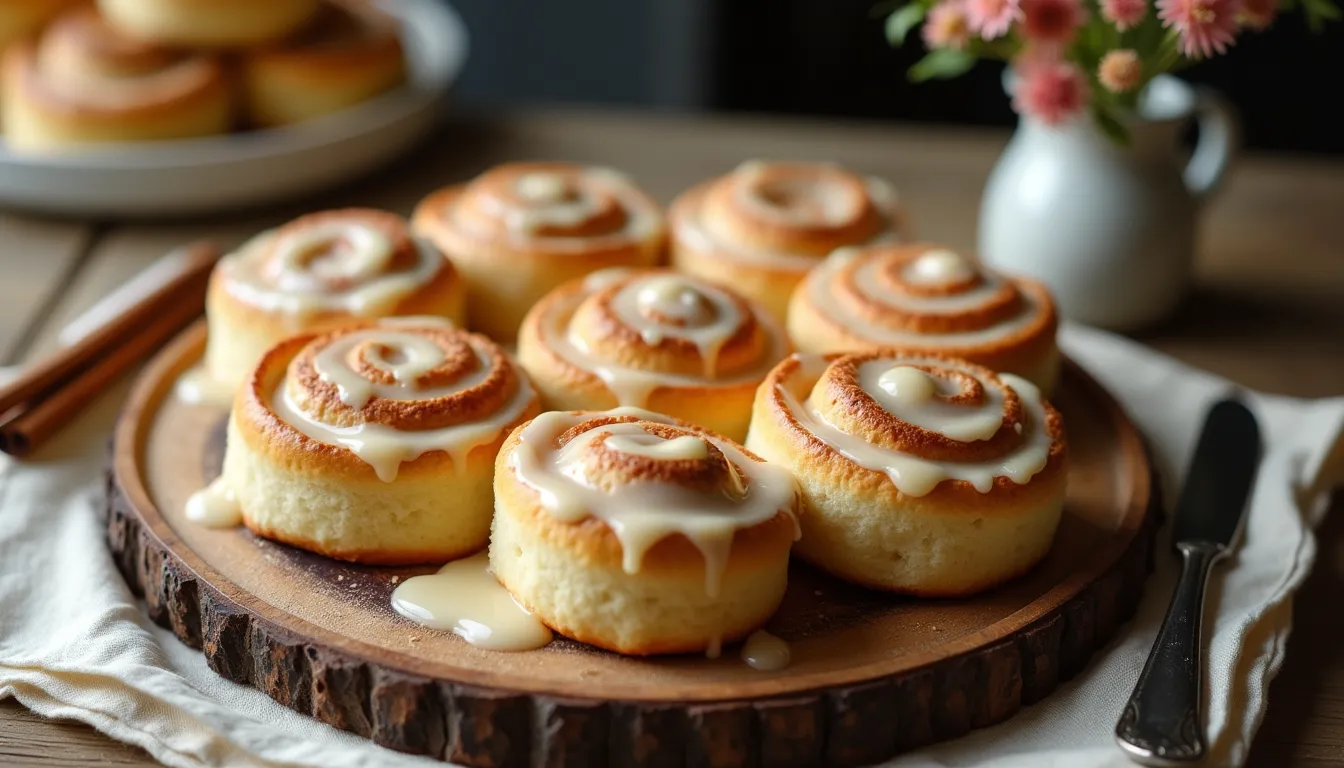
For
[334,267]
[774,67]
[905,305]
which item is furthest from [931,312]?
[774,67]

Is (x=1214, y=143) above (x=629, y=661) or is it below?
above

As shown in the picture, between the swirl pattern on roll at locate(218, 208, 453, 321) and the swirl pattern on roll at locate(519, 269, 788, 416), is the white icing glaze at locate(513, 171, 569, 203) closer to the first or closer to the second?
the swirl pattern on roll at locate(218, 208, 453, 321)

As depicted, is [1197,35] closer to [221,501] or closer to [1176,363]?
[1176,363]

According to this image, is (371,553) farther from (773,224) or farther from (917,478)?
(773,224)

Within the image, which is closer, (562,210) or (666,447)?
(666,447)

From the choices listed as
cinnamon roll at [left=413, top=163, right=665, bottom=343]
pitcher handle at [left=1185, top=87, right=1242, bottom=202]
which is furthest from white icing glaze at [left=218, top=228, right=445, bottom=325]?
pitcher handle at [left=1185, top=87, right=1242, bottom=202]

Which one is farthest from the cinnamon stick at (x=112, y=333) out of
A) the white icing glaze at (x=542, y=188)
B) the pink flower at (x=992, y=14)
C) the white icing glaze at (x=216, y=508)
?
the pink flower at (x=992, y=14)

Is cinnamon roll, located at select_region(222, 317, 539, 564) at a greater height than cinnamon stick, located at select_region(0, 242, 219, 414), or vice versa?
cinnamon roll, located at select_region(222, 317, 539, 564)
